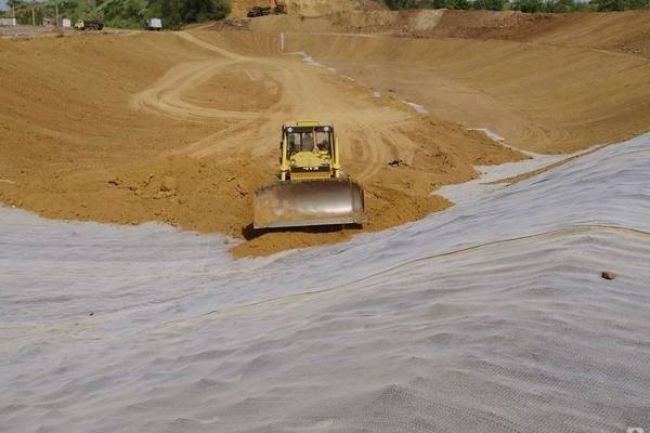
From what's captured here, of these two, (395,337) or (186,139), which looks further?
(186,139)

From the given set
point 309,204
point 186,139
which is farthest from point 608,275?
point 186,139

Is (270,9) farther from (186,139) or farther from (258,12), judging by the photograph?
(186,139)

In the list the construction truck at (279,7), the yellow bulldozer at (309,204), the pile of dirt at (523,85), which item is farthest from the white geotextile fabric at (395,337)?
the construction truck at (279,7)

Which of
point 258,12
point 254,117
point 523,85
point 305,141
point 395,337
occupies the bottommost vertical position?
point 254,117

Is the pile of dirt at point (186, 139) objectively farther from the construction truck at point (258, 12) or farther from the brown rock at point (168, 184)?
the construction truck at point (258, 12)

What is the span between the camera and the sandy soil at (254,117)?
1400 cm

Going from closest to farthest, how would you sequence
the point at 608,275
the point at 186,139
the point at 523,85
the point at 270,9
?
the point at 608,275, the point at 186,139, the point at 523,85, the point at 270,9

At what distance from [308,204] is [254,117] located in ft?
52.5

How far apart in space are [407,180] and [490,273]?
1185 cm

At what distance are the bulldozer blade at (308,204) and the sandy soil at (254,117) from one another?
317 mm

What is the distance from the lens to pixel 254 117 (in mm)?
26875

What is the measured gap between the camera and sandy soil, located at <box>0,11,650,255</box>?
551 inches

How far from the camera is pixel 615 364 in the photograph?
3820mm

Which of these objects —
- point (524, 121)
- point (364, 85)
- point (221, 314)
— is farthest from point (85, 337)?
point (364, 85)
